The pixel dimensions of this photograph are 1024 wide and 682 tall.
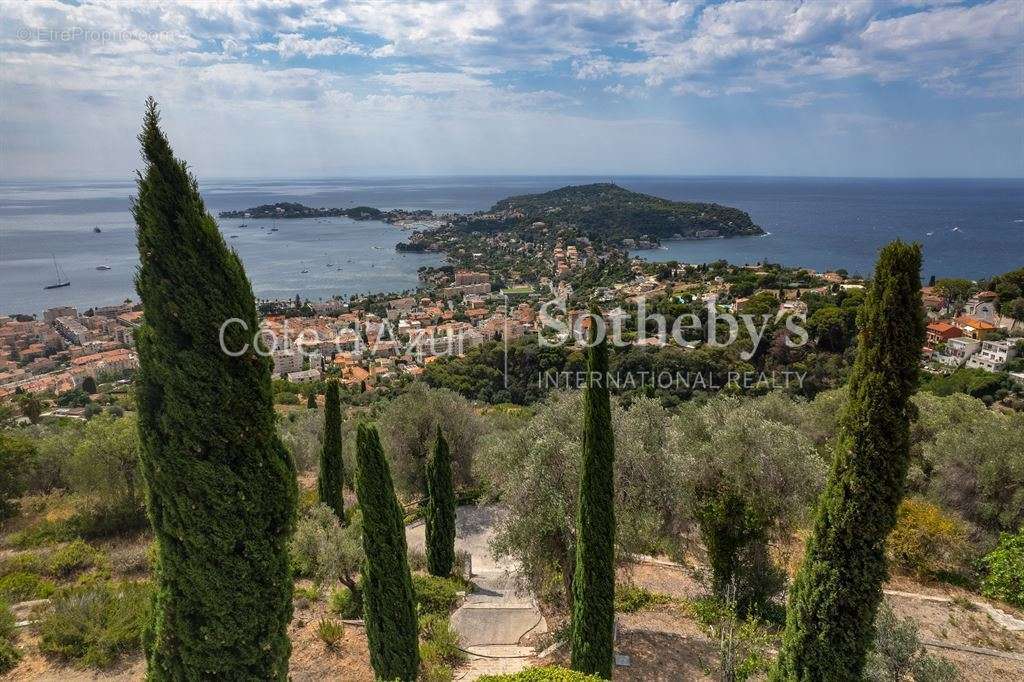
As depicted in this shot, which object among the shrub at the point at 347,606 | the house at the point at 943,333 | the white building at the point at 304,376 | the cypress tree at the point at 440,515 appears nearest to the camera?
the shrub at the point at 347,606

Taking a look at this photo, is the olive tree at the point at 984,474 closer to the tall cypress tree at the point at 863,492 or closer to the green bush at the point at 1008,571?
the green bush at the point at 1008,571

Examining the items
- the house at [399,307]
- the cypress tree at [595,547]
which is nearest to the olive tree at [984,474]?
the cypress tree at [595,547]

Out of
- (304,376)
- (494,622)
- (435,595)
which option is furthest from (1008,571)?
(304,376)

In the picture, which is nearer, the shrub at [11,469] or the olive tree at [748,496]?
the olive tree at [748,496]

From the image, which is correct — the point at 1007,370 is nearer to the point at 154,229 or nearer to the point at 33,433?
the point at 154,229

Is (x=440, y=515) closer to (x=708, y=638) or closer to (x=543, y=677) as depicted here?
(x=708, y=638)

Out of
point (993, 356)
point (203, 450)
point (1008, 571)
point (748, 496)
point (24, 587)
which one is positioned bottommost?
point (24, 587)

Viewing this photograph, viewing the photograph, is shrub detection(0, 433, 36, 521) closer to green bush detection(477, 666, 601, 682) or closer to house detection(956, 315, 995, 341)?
green bush detection(477, 666, 601, 682)
